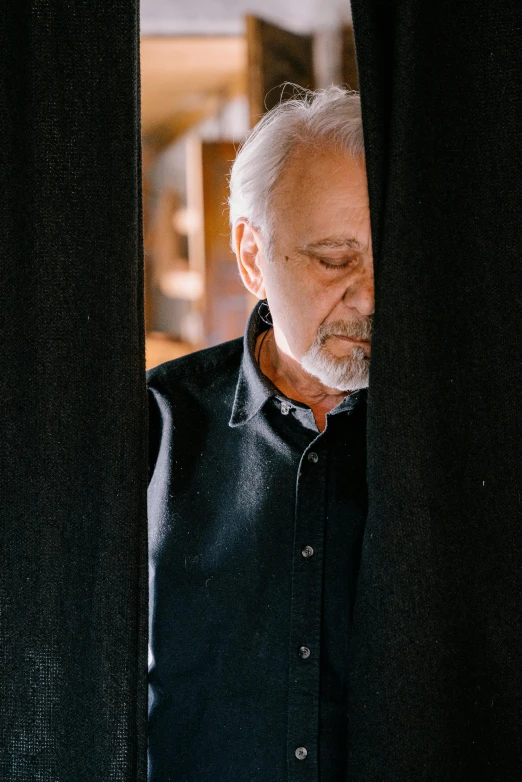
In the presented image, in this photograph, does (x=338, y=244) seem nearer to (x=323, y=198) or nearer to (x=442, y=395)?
(x=323, y=198)

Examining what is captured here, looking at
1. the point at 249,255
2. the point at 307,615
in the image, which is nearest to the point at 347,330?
the point at 249,255

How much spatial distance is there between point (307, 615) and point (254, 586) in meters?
0.09

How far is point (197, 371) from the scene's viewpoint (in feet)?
4.81

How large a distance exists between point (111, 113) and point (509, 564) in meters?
0.67

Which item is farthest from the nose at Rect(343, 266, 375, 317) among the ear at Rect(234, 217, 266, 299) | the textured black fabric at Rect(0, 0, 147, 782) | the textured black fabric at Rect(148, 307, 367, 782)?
the textured black fabric at Rect(0, 0, 147, 782)

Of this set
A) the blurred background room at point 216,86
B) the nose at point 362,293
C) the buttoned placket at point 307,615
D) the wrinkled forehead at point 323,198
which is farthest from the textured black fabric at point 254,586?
the blurred background room at point 216,86

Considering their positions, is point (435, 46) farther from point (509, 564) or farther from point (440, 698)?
Result: point (440, 698)

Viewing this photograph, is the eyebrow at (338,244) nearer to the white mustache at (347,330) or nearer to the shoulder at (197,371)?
the white mustache at (347,330)

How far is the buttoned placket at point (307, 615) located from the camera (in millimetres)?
1158

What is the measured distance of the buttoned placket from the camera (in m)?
1.16

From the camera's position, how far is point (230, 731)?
3.98 feet

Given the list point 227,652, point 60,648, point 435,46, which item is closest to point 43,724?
point 60,648

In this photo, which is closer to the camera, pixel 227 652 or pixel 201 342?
pixel 227 652

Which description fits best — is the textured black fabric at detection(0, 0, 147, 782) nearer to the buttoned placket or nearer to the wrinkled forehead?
the buttoned placket
